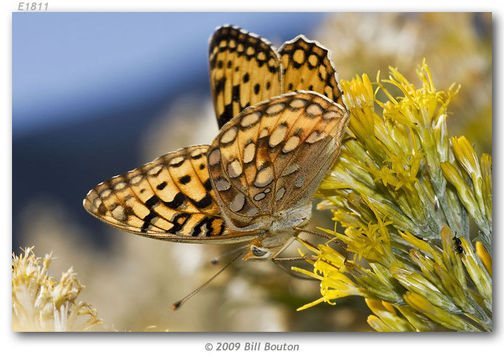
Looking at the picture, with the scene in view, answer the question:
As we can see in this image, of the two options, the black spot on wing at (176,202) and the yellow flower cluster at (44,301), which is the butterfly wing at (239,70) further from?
the yellow flower cluster at (44,301)

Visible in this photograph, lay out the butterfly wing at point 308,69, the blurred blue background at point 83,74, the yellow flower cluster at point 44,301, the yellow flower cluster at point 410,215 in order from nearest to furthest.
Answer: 1. the yellow flower cluster at point 410,215
2. the butterfly wing at point 308,69
3. the yellow flower cluster at point 44,301
4. the blurred blue background at point 83,74

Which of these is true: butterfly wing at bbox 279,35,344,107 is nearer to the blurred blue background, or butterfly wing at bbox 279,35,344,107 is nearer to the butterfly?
the butterfly

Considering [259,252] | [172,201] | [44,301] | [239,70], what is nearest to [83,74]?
[239,70]

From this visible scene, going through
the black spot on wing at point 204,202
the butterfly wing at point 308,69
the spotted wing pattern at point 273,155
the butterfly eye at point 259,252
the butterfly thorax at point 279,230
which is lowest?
the butterfly eye at point 259,252

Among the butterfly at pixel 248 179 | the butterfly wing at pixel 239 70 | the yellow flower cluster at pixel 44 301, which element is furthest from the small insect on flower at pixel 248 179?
the yellow flower cluster at pixel 44 301

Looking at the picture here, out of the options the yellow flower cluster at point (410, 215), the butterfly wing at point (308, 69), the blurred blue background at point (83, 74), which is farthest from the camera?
the blurred blue background at point (83, 74)

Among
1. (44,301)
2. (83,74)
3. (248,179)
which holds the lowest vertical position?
(44,301)

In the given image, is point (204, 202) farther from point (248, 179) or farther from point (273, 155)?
point (273, 155)
